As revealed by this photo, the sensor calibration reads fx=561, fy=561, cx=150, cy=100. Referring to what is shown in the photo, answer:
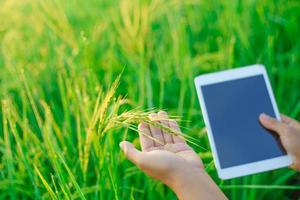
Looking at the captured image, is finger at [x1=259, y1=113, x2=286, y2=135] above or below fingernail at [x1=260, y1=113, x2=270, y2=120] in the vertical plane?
below

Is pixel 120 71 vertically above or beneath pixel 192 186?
above

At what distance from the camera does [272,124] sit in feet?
4.98

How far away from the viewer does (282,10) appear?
2443mm

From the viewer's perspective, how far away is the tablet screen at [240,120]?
149 cm

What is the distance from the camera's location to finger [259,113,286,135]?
1503mm

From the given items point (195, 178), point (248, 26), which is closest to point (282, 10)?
point (248, 26)

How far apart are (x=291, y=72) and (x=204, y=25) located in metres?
0.53

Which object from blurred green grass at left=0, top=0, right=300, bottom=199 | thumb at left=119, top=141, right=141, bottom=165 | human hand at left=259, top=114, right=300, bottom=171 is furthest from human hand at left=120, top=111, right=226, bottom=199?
human hand at left=259, top=114, right=300, bottom=171

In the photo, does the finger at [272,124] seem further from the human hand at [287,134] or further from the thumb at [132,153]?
the thumb at [132,153]

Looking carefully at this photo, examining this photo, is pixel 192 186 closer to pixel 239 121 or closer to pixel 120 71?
pixel 239 121

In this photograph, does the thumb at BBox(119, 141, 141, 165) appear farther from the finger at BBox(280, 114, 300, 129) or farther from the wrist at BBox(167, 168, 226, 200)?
the finger at BBox(280, 114, 300, 129)

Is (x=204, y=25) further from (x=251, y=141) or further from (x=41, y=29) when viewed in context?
(x=251, y=141)

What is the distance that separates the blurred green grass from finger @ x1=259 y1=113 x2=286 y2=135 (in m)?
0.16

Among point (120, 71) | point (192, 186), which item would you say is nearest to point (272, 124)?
point (192, 186)
